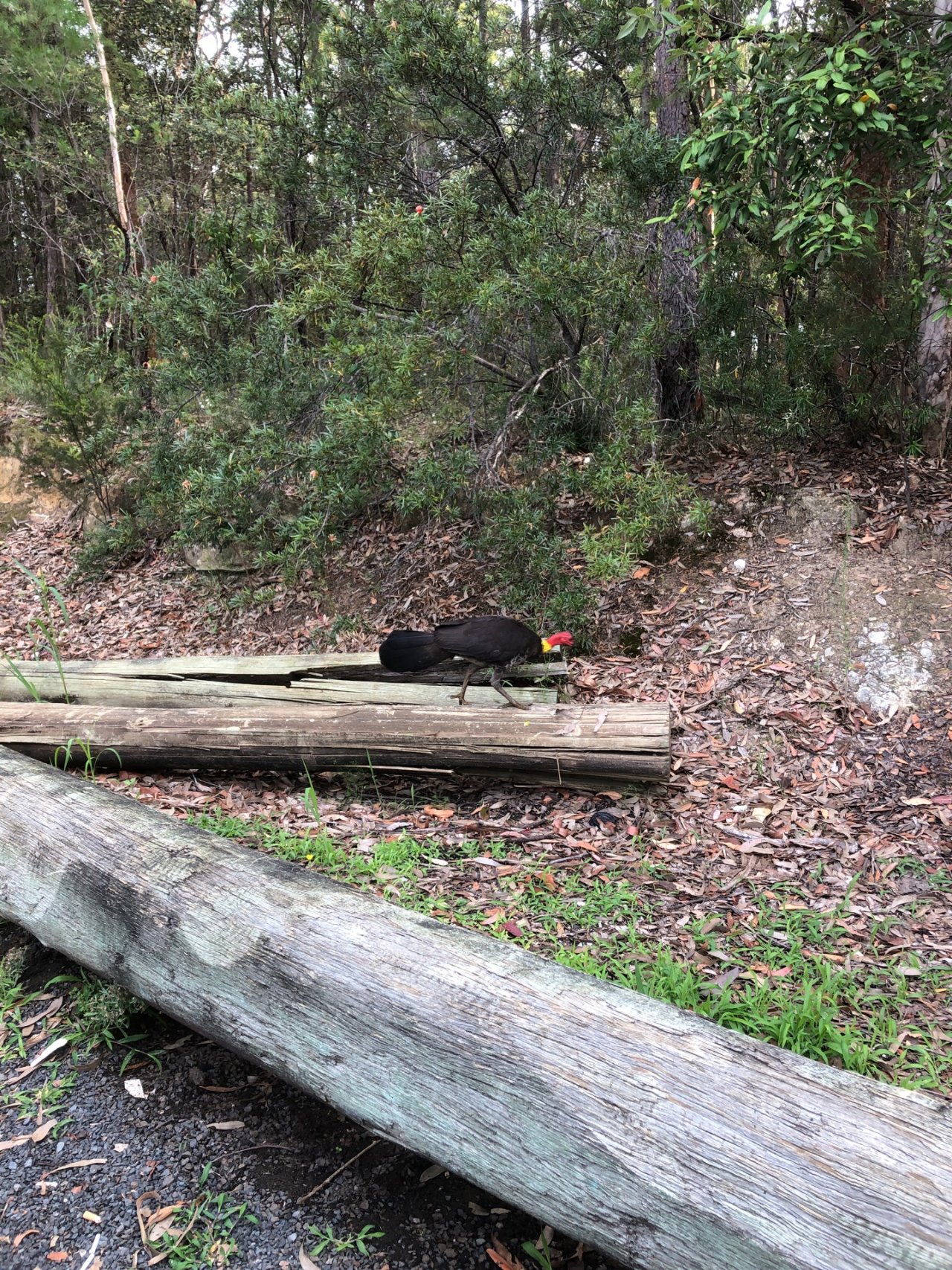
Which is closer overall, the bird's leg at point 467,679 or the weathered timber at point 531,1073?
the weathered timber at point 531,1073

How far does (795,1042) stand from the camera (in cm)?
268

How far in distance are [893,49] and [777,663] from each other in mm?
3247

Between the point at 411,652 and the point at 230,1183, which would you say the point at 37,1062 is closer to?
the point at 230,1183

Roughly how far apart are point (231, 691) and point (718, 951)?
11.3 ft

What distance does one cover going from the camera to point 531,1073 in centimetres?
199

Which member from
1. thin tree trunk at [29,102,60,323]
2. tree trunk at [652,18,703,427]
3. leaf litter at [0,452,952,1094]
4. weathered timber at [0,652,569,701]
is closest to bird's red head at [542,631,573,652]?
weathered timber at [0,652,569,701]

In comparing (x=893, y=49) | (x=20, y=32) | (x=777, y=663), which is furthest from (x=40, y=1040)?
(x=20, y=32)

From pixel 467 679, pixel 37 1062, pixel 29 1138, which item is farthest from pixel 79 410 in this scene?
pixel 29 1138

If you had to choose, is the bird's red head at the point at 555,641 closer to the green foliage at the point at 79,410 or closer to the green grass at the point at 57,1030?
the green grass at the point at 57,1030

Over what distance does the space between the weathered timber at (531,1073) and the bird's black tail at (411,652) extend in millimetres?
1855

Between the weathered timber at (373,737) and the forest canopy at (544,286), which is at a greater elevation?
the forest canopy at (544,286)

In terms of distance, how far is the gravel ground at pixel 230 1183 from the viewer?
2.09m

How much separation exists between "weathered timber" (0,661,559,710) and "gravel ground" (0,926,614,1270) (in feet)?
8.02

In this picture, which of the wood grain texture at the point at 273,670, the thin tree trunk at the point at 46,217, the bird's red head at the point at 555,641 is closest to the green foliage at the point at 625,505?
the bird's red head at the point at 555,641
